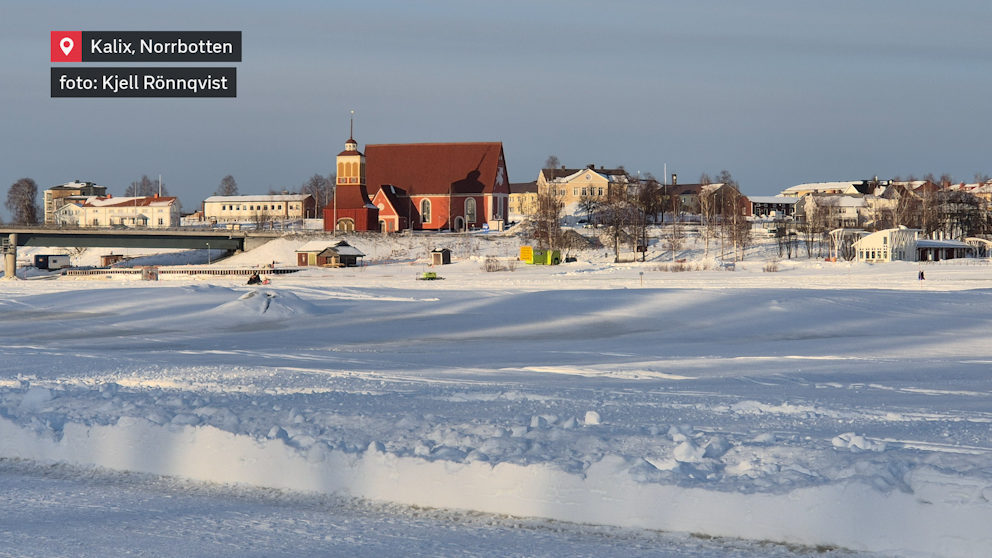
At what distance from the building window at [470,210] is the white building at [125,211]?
57351 mm

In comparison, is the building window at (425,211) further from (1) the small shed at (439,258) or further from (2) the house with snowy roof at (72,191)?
(2) the house with snowy roof at (72,191)

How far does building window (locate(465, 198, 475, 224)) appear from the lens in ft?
330

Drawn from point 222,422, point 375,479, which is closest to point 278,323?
point 222,422

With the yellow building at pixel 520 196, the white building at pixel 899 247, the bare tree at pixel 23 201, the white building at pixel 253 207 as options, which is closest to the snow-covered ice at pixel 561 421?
the white building at pixel 899 247

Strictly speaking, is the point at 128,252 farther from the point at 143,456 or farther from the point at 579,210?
the point at 143,456

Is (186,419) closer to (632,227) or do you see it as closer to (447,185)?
(632,227)

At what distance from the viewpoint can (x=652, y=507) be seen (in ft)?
22.4

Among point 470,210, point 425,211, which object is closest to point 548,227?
point 470,210

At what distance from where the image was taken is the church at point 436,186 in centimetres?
9700

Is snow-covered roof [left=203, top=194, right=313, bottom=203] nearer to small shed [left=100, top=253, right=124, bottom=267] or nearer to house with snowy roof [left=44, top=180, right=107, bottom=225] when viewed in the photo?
house with snowy roof [left=44, top=180, right=107, bottom=225]

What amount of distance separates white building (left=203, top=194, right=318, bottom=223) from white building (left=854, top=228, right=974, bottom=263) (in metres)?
105

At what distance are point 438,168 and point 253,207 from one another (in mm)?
66486

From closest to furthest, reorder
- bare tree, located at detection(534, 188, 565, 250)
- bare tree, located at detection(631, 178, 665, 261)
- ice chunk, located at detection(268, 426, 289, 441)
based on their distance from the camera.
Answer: ice chunk, located at detection(268, 426, 289, 441) → bare tree, located at detection(534, 188, 565, 250) → bare tree, located at detection(631, 178, 665, 261)

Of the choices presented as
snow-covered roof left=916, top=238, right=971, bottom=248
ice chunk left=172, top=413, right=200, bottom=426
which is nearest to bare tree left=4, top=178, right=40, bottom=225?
snow-covered roof left=916, top=238, right=971, bottom=248
